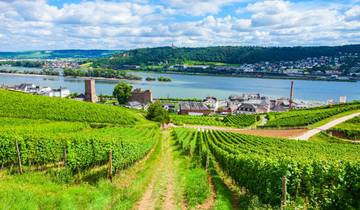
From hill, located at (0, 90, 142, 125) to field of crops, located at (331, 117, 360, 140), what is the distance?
32846mm

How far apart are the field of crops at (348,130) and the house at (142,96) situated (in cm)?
7592

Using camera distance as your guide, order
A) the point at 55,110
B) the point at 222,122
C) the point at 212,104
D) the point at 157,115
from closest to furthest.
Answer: the point at 55,110
the point at 157,115
the point at 222,122
the point at 212,104

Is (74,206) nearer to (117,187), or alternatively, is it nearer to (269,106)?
(117,187)

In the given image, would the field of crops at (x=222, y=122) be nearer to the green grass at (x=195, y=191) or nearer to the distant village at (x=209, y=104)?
the distant village at (x=209, y=104)

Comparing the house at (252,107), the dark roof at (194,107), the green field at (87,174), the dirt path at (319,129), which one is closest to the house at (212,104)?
Answer: the dark roof at (194,107)

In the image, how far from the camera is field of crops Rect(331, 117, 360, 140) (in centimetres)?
4546

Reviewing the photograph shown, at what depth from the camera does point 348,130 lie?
4681 centimetres

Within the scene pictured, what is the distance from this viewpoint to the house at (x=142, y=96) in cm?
11733

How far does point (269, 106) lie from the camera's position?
354 ft

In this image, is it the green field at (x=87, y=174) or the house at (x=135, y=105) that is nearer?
the green field at (x=87, y=174)

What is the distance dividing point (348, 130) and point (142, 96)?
82.4 m

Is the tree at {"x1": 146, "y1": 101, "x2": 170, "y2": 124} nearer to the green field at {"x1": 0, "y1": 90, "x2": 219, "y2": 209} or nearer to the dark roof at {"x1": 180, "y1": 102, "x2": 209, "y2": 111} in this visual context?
the dark roof at {"x1": 180, "y1": 102, "x2": 209, "y2": 111}

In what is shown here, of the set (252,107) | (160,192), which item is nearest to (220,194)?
(160,192)

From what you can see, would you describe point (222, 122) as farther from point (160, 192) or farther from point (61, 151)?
point (160, 192)
